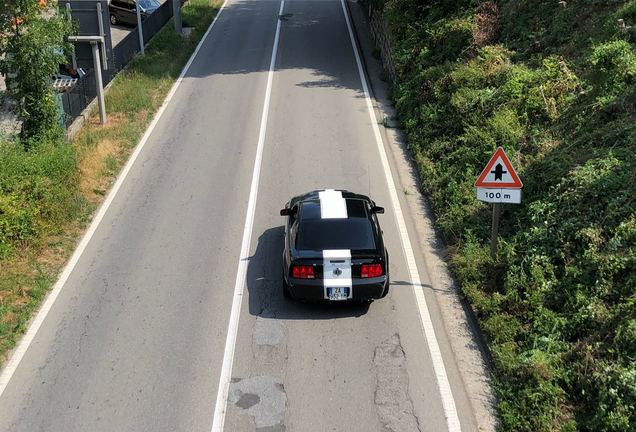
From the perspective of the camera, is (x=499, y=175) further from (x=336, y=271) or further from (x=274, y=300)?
(x=274, y=300)

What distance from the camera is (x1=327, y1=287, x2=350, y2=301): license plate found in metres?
11.8

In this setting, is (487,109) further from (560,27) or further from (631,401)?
(631,401)

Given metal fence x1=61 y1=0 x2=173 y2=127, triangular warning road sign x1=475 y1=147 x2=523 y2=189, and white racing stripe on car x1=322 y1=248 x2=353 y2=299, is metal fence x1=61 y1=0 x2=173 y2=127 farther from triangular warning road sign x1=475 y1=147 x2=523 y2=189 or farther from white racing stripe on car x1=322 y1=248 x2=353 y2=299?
triangular warning road sign x1=475 y1=147 x2=523 y2=189

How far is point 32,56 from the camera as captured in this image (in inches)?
719

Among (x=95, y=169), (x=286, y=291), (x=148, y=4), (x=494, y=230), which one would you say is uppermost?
(x=148, y=4)

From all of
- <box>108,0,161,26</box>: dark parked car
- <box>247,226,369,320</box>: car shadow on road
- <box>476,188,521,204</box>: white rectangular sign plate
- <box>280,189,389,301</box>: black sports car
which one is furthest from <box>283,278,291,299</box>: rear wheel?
<box>108,0,161,26</box>: dark parked car

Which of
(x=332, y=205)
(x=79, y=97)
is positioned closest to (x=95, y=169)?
(x=79, y=97)

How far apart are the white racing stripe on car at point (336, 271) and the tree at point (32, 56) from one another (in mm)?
10606

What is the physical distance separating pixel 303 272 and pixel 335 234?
1041mm

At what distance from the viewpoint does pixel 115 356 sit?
11.2 metres

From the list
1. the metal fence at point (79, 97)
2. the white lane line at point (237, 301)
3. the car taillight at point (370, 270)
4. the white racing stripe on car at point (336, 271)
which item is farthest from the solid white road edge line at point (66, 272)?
the car taillight at point (370, 270)

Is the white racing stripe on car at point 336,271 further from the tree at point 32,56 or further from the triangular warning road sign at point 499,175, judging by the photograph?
the tree at point 32,56

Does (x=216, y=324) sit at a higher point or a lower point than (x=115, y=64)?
lower

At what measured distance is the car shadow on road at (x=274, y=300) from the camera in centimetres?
1229
